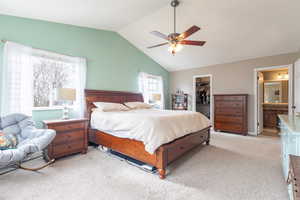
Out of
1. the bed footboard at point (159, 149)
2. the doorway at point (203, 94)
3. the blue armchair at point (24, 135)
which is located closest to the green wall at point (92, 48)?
the blue armchair at point (24, 135)

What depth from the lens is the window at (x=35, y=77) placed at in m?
2.66

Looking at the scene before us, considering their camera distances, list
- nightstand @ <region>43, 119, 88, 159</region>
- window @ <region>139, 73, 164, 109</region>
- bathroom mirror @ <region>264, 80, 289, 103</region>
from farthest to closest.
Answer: bathroom mirror @ <region>264, 80, 289, 103</region> → window @ <region>139, 73, 164, 109</region> → nightstand @ <region>43, 119, 88, 159</region>

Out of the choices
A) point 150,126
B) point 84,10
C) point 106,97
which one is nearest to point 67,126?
point 106,97

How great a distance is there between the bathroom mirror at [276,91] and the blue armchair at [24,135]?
23.3ft

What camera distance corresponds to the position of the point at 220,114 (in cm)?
502

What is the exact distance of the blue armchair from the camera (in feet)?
6.52

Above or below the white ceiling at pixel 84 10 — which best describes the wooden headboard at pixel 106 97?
below

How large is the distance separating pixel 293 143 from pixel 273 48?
3702 mm

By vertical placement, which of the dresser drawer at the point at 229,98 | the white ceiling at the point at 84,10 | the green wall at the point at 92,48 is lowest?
A: the dresser drawer at the point at 229,98

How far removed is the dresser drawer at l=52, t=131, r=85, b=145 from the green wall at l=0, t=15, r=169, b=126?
2.54ft

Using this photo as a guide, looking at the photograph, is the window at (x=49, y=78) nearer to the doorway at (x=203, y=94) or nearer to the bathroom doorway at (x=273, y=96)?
the doorway at (x=203, y=94)

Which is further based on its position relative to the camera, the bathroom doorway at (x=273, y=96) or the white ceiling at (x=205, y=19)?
the bathroom doorway at (x=273, y=96)

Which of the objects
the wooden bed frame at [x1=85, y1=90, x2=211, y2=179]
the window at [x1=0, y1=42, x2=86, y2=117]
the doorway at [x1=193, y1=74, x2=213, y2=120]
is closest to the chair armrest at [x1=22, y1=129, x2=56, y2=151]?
the window at [x1=0, y1=42, x2=86, y2=117]

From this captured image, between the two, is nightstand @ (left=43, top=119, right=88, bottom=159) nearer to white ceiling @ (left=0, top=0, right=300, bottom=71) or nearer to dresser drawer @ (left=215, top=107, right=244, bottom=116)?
white ceiling @ (left=0, top=0, right=300, bottom=71)
